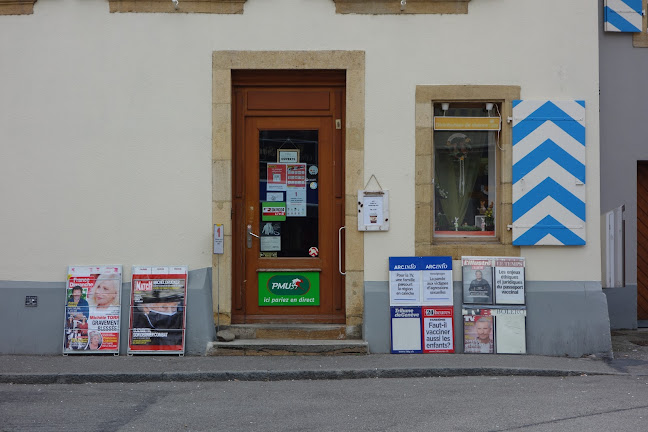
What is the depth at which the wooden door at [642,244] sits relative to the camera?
1173cm

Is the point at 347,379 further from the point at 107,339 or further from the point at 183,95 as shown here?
the point at 183,95

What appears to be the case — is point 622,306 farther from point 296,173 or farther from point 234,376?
point 234,376

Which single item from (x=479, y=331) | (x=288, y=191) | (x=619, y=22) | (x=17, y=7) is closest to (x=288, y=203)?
(x=288, y=191)

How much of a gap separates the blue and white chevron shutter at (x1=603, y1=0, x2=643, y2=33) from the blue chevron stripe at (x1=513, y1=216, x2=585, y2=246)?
3.06m

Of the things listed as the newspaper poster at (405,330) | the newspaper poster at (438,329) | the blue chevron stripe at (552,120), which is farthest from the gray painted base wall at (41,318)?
the blue chevron stripe at (552,120)

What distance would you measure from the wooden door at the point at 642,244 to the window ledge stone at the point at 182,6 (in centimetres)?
601

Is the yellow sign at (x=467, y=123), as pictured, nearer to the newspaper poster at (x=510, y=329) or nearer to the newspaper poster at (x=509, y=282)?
the newspaper poster at (x=509, y=282)

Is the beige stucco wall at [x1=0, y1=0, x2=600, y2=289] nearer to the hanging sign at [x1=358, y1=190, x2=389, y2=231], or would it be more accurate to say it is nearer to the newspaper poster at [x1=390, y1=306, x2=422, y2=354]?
the hanging sign at [x1=358, y1=190, x2=389, y2=231]

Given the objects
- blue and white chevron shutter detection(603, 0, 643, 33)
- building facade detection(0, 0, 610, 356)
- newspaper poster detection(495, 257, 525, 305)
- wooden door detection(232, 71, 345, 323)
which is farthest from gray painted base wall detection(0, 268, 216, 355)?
blue and white chevron shutter detection(603, 0, 643, 33)

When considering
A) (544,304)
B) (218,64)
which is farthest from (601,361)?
(218,64)

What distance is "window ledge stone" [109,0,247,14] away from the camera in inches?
391

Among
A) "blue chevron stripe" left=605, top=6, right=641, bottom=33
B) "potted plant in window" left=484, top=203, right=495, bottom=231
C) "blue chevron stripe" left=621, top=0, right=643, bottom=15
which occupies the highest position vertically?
"blue chevron stripe" left=621, top=0, right=643, bottom=15

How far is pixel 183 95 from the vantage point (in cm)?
995

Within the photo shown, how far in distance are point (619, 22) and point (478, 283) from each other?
416cm
